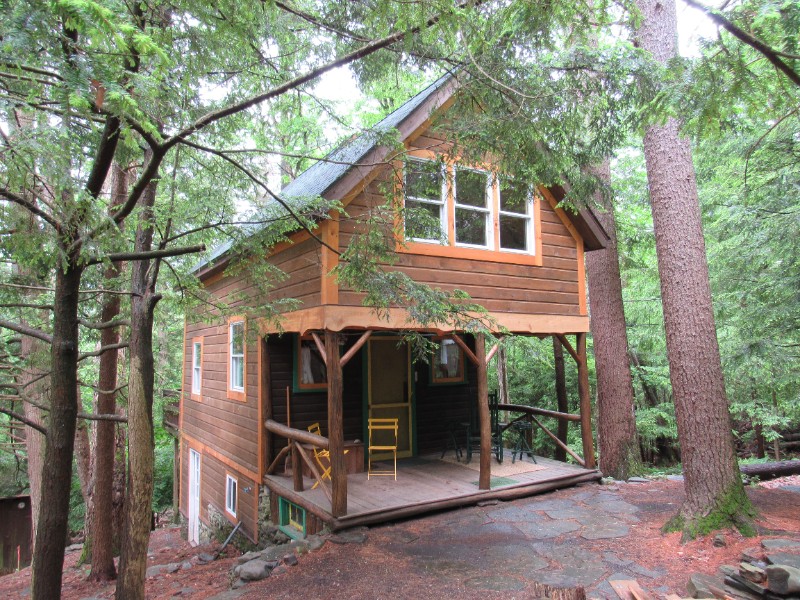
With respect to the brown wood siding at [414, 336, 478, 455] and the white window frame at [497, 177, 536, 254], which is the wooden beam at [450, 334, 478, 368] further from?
the brown wood siding at [414, 336, 478, 455]

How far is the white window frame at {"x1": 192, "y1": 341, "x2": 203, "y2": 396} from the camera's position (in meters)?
11.7

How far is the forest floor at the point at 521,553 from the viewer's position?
4.42 m

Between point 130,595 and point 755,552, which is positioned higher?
point 755,552

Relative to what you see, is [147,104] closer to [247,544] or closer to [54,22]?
[54,22]

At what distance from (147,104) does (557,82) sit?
3.56 m

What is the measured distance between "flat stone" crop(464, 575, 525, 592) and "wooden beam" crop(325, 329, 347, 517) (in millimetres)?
1827

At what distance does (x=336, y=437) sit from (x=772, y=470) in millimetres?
6848

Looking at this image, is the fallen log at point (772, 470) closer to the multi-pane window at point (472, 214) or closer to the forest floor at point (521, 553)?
the forest floor at point (521, 553)

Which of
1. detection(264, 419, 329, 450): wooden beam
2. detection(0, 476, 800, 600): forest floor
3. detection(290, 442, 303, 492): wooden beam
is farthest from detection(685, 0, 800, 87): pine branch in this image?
detection(290, 442, 303, 492): wooden beam

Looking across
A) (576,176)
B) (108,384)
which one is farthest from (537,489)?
(108,384)

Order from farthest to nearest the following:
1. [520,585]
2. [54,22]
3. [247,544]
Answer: [247,544] < [520,585] < [54,22]

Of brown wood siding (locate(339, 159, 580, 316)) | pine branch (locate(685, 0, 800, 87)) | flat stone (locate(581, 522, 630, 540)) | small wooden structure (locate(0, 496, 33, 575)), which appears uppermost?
pine branch (locate(685, 0, 800, 87))

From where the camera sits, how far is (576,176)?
5.97 m

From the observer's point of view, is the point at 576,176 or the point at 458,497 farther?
the point at 458,497
